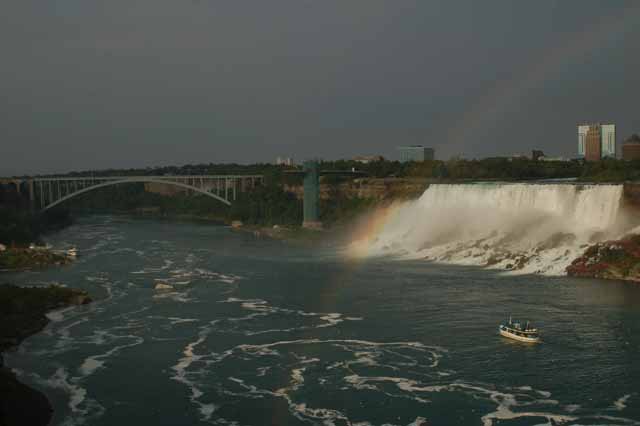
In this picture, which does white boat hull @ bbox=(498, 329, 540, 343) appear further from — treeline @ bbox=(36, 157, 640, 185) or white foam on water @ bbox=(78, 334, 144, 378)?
treeline @ bbox=(36, 157, 640, 185)

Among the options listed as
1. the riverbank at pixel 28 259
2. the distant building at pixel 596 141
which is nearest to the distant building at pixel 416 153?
the distant building at pixel 596 141

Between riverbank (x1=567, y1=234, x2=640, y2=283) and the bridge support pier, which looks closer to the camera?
riverbank (x1=567, y1=234, x2=640, y2=283)

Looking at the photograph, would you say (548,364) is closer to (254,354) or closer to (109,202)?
(254,354)

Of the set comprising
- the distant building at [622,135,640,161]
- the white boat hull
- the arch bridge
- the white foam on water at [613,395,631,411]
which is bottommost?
the white foam on water at [613,395,631,411]

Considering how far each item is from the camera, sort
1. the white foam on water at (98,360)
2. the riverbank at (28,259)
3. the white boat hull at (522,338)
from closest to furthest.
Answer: the white foam on water at (98,360) → the white boat hull at (522,338) → the riverbank at (28,259)

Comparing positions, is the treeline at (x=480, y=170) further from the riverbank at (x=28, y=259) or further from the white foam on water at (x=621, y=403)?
the white foam on water at (x=621, y=403)

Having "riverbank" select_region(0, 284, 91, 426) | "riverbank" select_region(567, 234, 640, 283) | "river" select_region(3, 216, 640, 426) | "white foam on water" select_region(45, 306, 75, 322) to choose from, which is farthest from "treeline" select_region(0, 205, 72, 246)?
"riverbank" select_region(567, 234, 640, 283)
